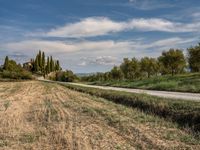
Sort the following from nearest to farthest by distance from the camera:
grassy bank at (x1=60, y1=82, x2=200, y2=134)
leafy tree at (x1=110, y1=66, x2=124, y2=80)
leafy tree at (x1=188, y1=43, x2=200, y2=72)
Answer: grassy bank at (x1=60, y1=82, x2=200, y2=134), leafy tree at (x1=188, y1=43, x2=200, y2=72), leafy tree at (x1=110, y1=66, x2=124, y2=80)

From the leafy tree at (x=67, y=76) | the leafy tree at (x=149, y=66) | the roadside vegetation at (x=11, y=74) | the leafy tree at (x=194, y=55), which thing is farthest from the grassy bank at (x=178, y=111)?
the leafy tree at (x=67, y=76)

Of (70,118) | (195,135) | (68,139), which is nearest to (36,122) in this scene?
(70,118)

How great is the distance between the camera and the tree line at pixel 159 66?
6565 centimetres

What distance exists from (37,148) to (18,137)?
191 cm

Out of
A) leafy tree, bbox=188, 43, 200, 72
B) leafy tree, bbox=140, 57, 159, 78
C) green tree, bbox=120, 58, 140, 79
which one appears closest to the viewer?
leafy tree, bbox=188, 43, 200, 72

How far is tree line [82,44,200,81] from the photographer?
65.7 meters

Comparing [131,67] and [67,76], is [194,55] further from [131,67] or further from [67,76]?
[67,76]

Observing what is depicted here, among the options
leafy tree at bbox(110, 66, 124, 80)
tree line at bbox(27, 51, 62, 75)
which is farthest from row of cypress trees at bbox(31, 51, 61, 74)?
leafy tree at bbox(110, 66, 124, 80)

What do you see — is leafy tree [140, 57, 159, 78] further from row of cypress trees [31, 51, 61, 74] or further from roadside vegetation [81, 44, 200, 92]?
row of cypress trees [31, 51, 61, 74]

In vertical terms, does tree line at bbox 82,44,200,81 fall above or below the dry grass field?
above

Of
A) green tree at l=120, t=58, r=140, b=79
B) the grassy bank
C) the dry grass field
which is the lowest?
the dry grass field

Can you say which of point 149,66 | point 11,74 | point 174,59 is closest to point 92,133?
point 174,59

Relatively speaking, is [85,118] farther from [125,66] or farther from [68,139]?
[125,66]

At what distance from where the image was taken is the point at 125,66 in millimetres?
90625
